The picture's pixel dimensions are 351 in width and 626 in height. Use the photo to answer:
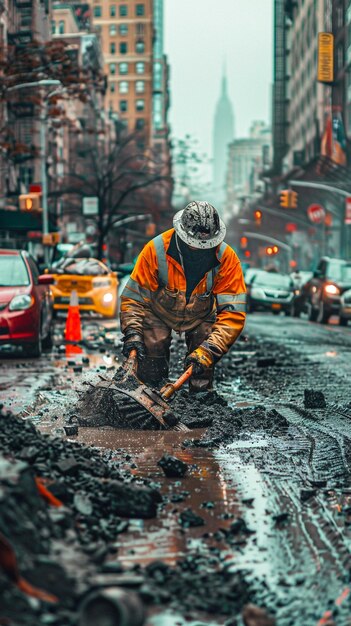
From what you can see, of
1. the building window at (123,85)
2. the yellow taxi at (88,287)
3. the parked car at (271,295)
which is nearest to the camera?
the yellow taxi at (88,287)

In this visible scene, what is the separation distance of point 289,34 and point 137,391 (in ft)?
354

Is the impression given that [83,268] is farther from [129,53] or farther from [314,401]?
[129,53]

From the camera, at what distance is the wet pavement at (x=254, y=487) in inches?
176

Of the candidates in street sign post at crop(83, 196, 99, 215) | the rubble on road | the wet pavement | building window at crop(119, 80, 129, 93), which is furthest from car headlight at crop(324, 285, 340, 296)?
building window at crop(119, 80, 129, 93)

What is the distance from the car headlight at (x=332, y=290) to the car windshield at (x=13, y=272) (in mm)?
15092

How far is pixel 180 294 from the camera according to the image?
9.48 metres

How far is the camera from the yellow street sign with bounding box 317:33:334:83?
73.5 m

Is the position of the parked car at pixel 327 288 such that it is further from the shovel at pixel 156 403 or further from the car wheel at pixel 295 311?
the shovel at pixel 156 403

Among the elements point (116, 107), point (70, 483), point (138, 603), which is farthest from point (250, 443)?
point (116, 107)

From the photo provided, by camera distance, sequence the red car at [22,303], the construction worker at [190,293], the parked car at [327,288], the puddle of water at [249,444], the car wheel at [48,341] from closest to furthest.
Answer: the puddle of water at [249,444] < the construction worker at [190,293] < the red car at [22,303] < the car wheel at [48,341] < the parked car at [327,288]

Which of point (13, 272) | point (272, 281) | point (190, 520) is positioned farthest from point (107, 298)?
point (190, 520)

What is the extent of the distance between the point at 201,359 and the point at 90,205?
47355 mm

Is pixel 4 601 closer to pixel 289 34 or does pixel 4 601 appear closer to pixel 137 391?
pixel 137 391

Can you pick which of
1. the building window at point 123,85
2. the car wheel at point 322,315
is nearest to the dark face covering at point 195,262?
the car wheel at point 322,315
